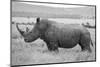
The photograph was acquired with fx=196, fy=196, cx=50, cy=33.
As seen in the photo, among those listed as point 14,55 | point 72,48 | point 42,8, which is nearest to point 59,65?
point 72,48

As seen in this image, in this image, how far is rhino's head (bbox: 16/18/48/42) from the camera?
265 cm

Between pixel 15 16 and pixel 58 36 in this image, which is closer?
pixel 15 16

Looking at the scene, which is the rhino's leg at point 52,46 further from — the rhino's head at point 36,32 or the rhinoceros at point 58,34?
the rhino's head at point 36,32

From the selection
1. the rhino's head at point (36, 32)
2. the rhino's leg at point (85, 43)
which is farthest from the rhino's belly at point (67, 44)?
the rhino's head at point (36, 32)

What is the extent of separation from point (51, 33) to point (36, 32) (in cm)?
22

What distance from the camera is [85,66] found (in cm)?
299

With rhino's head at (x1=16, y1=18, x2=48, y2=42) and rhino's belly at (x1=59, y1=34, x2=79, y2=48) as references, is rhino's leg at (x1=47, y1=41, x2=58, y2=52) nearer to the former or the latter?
rhino's belly at (x1=59, y1=34, x2=79, y2=48)

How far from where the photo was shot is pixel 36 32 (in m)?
2.70

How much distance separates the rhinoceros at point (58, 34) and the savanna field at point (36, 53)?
0.06 meters

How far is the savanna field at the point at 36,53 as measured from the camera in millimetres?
2579

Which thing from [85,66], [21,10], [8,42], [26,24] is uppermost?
[21,10]

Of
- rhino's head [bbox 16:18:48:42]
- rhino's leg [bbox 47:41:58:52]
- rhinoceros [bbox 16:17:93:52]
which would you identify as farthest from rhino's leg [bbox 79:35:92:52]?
rhino's head [bbox 16:18:48:42]

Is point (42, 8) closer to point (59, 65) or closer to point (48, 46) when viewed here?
point (48, 46)

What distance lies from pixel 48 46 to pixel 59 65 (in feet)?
1.10
